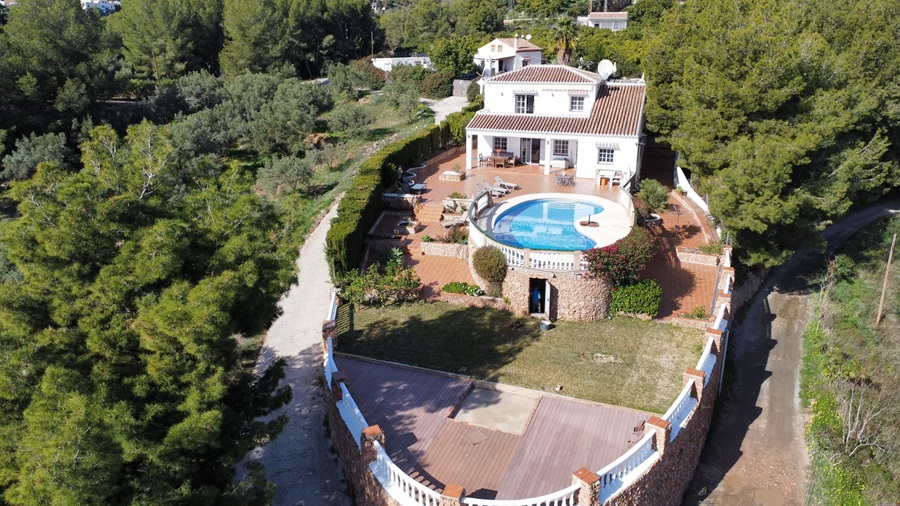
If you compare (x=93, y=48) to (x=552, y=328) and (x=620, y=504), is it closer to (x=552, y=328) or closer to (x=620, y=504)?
(x=552, y=328)

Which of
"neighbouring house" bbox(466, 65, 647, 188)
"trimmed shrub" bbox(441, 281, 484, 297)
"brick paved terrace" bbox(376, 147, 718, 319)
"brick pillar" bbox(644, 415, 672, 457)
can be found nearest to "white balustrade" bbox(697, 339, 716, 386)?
"brick pillar" bbox(644, 415, 672, 457)

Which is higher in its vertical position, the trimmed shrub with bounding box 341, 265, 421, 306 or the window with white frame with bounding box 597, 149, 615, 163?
the window with white frame with bounding box 597, 149, 615, 163

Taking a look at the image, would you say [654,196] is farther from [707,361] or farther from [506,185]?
[707,361]

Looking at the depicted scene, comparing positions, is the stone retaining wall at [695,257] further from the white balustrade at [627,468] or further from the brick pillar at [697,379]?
the white balustrade at [627,468]

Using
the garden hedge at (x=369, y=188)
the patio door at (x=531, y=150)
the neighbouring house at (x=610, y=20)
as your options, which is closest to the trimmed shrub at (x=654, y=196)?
the patio door at (x=531, y=150)

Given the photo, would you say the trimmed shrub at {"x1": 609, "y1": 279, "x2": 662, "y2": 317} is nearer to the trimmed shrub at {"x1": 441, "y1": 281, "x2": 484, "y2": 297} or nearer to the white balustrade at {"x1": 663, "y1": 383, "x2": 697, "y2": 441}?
the trimmed shrub at {"x1": 441, "y1": 281, "x2": 484, "y2": 297}

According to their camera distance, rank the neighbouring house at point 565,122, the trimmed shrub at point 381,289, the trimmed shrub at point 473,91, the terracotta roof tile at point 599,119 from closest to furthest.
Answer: the trimmed shrub at point 381,289 → the neighbouring house at point 565,122 → the terracotta roof tile at point 599,119 → the trimmed shrub at point 473,91

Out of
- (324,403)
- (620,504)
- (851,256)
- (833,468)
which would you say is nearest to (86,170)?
(324,403)

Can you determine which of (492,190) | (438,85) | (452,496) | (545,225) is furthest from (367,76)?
(452,496)
